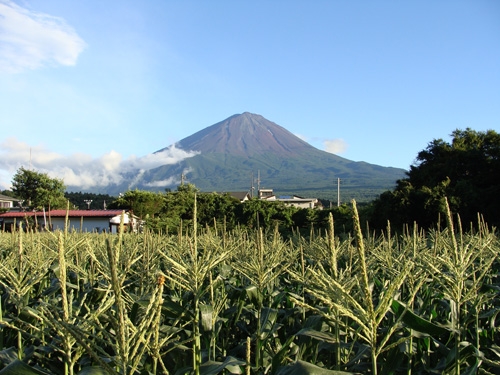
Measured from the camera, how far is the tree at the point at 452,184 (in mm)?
20406

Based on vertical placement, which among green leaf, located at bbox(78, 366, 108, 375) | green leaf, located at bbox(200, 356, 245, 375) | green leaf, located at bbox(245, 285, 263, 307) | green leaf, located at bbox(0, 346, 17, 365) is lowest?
green leaf, located at bbox(245, 285, 263, 307)

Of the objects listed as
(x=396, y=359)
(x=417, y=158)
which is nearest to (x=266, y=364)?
(x=396, y=359)

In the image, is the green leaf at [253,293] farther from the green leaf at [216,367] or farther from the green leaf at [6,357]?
the green leaf at [6,357]

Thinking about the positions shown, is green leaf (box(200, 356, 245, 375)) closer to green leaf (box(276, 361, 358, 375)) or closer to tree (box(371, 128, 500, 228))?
green leaf (box(276, 361, 358, 375))

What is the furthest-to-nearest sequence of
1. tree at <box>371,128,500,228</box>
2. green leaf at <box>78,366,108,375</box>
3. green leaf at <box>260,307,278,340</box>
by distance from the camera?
tree at <box>371,128,500,228</box>, green leaf at <box>260,307,278,340</box>, green leaf at <box>78,366,108,375</box>

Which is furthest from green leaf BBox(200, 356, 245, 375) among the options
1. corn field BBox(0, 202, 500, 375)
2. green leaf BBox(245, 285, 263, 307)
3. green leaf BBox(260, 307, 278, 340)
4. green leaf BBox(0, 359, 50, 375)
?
green leaf BBox(245, 285, 263, 307)

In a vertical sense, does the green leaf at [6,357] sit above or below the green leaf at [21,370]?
below

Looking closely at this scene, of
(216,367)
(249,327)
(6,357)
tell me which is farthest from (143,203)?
(216,367)

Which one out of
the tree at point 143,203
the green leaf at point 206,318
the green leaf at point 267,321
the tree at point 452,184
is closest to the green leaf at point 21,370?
the green leaf at point 206,318

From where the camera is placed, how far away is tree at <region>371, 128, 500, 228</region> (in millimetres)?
20406

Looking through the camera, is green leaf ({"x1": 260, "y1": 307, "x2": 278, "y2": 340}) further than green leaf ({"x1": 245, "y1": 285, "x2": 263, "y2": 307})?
No

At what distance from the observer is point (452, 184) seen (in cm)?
2209

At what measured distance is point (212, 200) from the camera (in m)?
36.8

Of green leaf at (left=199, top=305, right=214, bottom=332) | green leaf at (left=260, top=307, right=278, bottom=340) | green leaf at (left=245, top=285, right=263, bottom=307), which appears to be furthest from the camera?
green leaf at (left=245, top=285, right=263, bottom=307)
